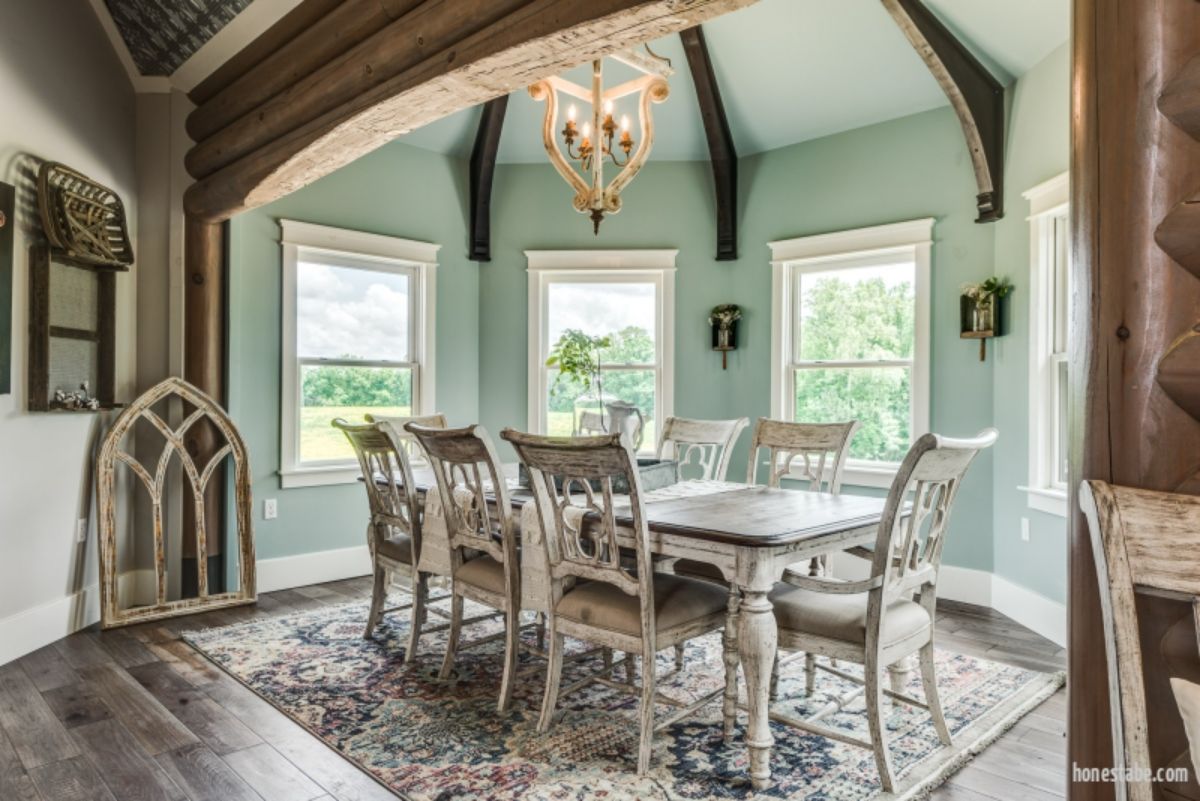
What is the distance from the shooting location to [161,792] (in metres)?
2.20

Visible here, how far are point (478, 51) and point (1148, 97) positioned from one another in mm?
1926

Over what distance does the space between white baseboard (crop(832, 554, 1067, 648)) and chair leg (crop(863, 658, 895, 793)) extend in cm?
165

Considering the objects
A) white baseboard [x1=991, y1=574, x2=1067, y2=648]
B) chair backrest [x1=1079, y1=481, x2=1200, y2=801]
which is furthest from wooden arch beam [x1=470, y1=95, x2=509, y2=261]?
chair backrest [x1=1079, y1=481, x2=1200, y2=801]

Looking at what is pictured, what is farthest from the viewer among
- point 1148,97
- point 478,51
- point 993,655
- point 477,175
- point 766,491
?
point 477,175

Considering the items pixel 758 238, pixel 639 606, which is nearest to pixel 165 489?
pixel 639 606

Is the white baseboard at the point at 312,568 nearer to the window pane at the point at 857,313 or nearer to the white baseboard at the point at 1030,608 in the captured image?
the window pane at the point at 857,313

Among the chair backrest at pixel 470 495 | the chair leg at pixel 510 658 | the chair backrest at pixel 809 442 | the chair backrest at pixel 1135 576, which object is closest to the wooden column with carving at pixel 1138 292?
the chair backrest at pixel 1135 576

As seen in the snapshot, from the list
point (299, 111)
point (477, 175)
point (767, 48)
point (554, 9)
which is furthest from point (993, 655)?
point (477, 175)

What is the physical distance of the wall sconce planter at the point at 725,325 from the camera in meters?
5.10

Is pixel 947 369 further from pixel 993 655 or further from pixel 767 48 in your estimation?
pixel 767 48

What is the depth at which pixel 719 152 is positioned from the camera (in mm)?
5059

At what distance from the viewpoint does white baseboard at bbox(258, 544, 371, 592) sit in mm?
4480

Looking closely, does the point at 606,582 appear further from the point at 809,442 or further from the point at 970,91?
the point at 970,91

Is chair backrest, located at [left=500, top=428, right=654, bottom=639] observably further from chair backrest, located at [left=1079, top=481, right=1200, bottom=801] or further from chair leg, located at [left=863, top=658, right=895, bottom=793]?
chair backrest, located at [left=1079, top=481, right=1200, bottom=801]
